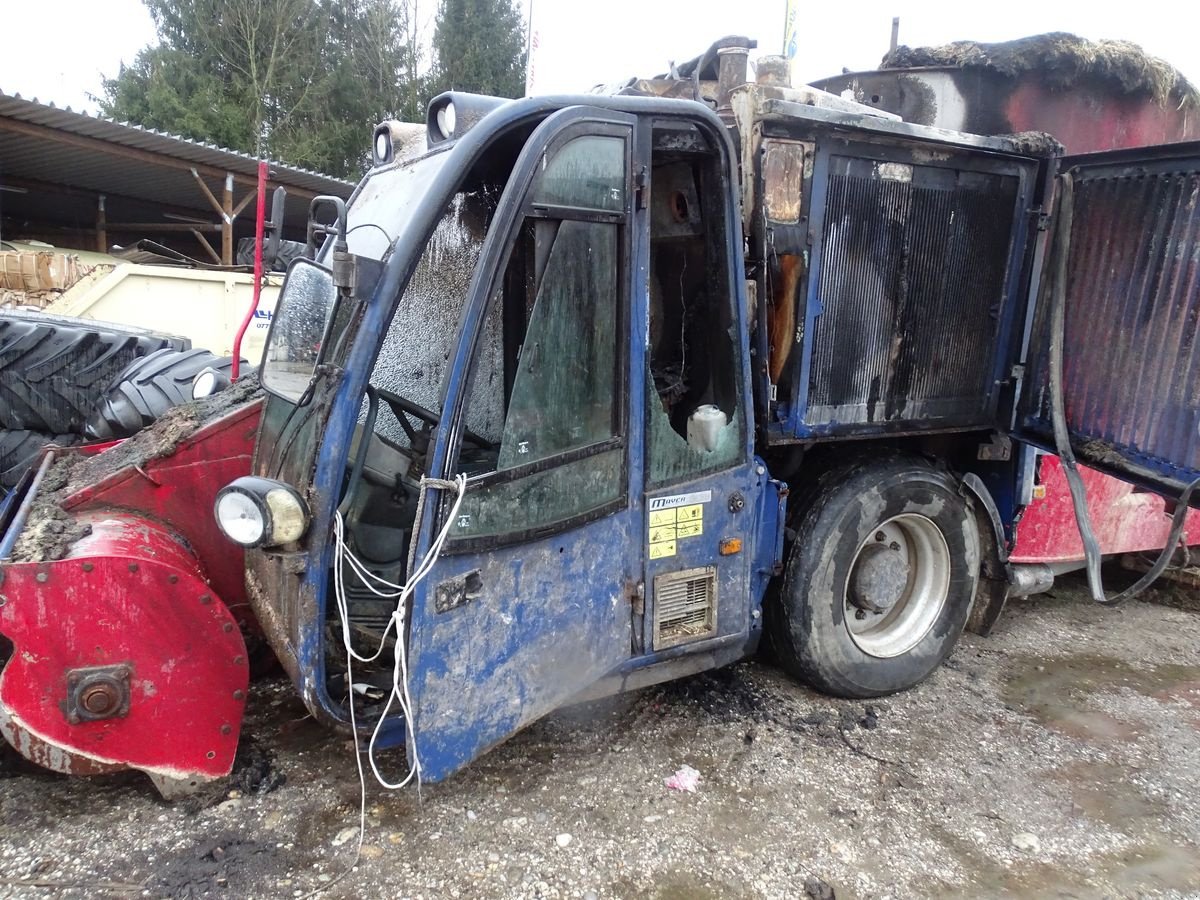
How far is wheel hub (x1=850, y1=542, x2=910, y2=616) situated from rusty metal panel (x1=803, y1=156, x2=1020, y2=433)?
560mm

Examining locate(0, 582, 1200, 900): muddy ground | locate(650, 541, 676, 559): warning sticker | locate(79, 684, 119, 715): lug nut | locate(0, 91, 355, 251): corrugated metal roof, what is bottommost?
locate(0, 582, 1200, 900): muddy ground

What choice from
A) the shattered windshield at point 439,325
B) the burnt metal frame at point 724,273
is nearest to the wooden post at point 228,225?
the shattered windshield at point 439,325

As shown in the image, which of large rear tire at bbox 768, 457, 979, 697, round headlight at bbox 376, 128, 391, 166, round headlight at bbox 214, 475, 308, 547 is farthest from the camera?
large rear tire at bbox 768, 457, 979, 697

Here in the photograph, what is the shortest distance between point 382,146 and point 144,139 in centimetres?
902

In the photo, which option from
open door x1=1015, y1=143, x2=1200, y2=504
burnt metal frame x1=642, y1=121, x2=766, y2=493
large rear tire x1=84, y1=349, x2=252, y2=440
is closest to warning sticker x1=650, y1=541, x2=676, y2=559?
burnt metal frame x1=642, y1=121, x2=766, y2=493

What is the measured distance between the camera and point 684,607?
116 inches

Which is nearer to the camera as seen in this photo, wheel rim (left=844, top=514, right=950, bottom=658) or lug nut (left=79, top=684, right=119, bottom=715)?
lug nut (left=79, top=684, right=119, bottom=715)

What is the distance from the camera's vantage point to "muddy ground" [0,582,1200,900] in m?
2.47

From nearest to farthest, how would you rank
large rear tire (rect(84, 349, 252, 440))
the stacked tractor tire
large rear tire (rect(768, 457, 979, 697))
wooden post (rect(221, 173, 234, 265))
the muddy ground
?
the muddy ground < large rear tire (rect(768, 457, 979, 697)) < large rear tire (rect(84, 349, 252, 440)) < the stacked tractor tire < wooden post (rect(221, 173, 234, 265))

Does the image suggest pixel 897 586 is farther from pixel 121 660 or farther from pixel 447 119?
pixel 121 660

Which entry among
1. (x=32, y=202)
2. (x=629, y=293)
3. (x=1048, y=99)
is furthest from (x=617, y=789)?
(x=32, y=202)

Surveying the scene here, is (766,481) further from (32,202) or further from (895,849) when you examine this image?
(32,202)

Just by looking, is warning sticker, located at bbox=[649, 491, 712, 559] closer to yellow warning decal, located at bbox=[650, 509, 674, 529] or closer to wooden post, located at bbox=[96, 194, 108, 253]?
yellow warning decal, located at bbox=[650, 509, 674, 529]

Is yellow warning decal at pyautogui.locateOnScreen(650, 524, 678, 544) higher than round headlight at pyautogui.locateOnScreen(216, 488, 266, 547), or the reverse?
round headlight at pyautogui.locateOnScreen(216, 488, 266, 547)
